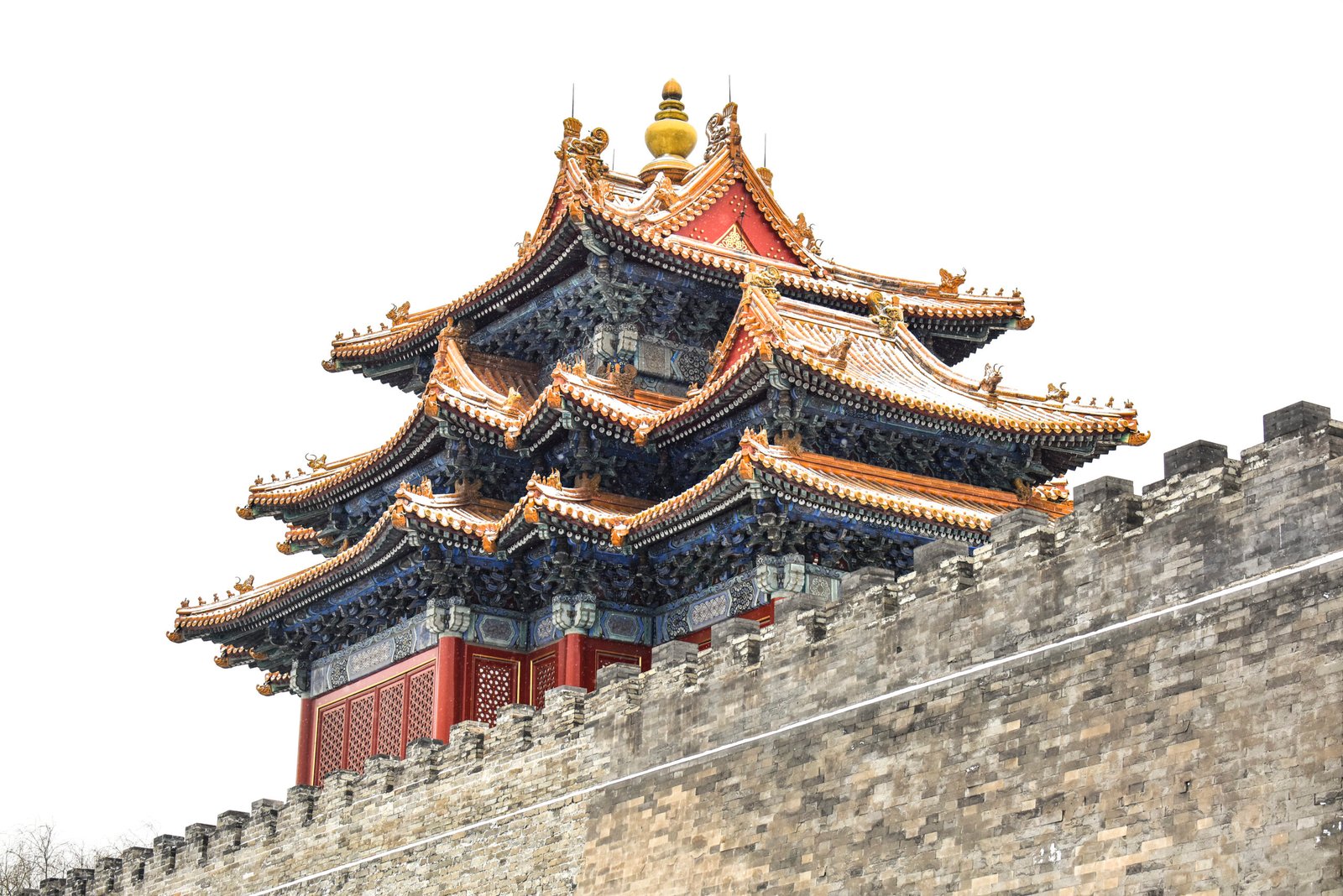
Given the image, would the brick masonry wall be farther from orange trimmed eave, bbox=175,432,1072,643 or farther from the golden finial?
the golden finial

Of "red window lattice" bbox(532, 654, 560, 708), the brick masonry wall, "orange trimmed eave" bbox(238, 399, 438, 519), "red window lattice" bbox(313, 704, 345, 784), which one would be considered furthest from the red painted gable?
the brick masonry wall

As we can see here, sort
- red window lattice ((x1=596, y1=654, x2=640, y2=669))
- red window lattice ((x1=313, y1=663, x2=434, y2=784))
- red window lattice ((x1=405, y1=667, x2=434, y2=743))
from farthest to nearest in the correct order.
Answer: red window lattice ((x1=313, y1=663, x2=434, y2=784)) → red window lattice ((x1=405, y1=667, x2=434, y2=743)) → red window lattice ((x1=596, y1=654, x2=640, y2=669))

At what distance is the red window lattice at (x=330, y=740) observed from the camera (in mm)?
36031

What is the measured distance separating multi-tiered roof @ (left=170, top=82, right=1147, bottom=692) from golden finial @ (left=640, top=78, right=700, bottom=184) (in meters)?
0.18

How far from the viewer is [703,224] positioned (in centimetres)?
3728

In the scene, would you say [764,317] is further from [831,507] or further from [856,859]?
[856,859]

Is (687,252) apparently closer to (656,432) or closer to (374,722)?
(656,432)

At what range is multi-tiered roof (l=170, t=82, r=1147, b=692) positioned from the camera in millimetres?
30922

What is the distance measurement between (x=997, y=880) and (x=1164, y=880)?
2.12 m

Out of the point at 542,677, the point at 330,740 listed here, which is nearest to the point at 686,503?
the point at 542,677

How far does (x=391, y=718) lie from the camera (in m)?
34.6

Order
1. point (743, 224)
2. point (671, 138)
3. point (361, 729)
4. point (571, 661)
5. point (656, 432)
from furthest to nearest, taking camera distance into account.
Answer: point (671, 138) < point (743, 224) < point (361, 729) < point (656, 432) < point (571, 661)

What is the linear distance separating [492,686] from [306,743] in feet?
16.9

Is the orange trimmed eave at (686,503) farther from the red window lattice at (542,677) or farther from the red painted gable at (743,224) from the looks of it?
the red painted gable at (743,224)
